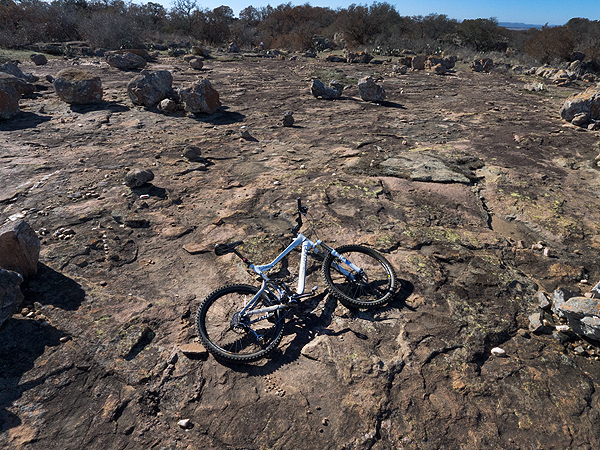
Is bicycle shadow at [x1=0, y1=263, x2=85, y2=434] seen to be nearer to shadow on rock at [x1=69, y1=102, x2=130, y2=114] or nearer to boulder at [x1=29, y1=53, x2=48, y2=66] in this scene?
shadow on rock at [x1=69, y1=102, x2=130, y2=114]

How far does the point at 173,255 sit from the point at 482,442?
10.2 ft

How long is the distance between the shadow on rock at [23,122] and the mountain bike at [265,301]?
730 centimetres

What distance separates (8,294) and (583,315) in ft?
14.5

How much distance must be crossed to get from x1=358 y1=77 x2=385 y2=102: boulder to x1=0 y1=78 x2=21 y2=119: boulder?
8425 mm

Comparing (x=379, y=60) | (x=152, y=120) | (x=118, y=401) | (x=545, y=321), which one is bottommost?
(x=118, y=401)

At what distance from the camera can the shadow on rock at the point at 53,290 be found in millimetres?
2988

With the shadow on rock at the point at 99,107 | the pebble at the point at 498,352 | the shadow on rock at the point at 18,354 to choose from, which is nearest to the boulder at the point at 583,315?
the pebble at the point at 498,352

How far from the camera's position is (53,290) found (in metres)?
3.12

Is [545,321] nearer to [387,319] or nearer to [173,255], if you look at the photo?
[387,319]

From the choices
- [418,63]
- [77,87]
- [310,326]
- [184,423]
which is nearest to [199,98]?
[77,87]

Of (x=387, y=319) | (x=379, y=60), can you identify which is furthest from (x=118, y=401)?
(x=379, y=60)

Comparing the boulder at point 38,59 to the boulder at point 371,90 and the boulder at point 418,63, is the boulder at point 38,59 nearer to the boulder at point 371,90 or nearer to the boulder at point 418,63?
the boulder at point 371,90

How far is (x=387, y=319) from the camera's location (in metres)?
2.84

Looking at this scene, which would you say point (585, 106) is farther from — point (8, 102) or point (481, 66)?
point (8, 102)
